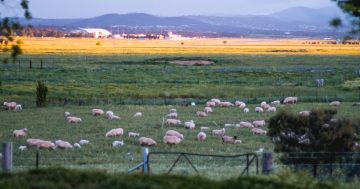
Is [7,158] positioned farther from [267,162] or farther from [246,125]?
[246,125]

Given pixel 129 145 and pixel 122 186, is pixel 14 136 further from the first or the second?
pixel 122 186

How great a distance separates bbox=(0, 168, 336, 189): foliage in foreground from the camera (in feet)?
35.7

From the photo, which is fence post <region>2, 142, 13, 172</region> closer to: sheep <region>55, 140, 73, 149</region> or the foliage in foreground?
the foliage in foreground

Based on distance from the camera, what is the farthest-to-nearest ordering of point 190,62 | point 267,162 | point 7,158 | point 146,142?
point 190,62 → point 146,142 → point 7,158 → point 267,162

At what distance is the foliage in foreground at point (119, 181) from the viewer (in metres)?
10.9

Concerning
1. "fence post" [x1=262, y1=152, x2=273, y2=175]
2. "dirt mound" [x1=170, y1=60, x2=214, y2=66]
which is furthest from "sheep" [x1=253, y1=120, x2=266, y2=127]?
"dirt mound" [x1=170, y1=60, x2=214, y2=66]

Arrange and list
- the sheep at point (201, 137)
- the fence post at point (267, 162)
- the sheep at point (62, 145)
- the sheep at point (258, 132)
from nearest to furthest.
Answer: the fence post at point (267, 162) < the sheep at point (62, 145) < the sheep at point (201, 137) < the sheep at point (258, 132)

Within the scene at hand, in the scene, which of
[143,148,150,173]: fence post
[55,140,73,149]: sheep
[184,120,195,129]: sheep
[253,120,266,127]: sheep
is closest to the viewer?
[143,148,150,173]: fence post

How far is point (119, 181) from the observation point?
36.3ft

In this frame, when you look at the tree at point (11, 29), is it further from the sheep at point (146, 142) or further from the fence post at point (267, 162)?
the sheep at point (146, 142)

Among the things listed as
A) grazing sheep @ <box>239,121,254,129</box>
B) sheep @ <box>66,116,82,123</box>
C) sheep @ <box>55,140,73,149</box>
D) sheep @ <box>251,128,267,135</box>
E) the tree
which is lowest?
sheep @ <box>66,116,82,123</box>

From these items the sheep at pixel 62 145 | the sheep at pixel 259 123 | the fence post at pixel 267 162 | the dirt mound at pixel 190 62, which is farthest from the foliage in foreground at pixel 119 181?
the dirt mound at pixel 190 62

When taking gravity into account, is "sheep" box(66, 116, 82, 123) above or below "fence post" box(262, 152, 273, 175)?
below

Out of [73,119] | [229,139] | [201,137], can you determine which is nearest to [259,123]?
[229,139]
